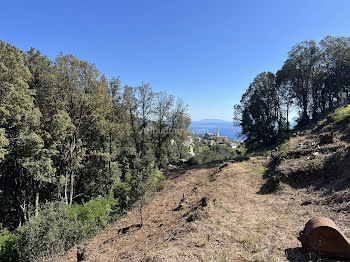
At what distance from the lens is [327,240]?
5.22m

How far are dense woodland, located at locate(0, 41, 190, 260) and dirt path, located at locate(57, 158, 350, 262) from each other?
2.34m

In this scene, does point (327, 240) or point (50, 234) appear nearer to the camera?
point (327, 240)

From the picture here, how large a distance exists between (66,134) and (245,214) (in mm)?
14433

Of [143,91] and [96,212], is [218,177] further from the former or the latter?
[143,91]

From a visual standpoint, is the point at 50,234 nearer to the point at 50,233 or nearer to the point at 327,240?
the point at 50,233

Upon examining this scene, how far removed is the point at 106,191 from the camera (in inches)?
901

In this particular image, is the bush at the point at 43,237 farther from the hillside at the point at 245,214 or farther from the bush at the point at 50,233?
the hillside at the point at 245,214

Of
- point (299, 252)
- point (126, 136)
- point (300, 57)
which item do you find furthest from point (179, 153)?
point (299, 252)

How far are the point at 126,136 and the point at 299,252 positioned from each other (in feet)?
76.6

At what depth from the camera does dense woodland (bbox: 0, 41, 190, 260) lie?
1231cm

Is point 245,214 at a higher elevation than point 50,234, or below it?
higher

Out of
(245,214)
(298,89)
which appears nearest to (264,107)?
(298,89)

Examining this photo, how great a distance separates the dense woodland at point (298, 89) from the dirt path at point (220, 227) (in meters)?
Result: 17.5

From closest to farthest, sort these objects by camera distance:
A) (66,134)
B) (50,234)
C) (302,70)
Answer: (50,234) < (66,134) < (302,70)
